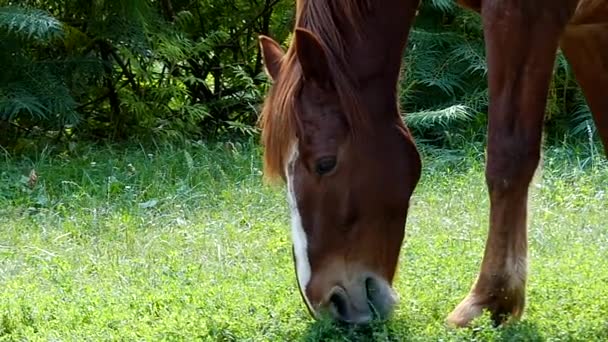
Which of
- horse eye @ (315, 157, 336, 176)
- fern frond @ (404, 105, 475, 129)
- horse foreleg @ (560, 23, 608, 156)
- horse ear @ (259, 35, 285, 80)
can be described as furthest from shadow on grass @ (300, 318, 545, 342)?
fern frond @ (404, 105, 475, 129)

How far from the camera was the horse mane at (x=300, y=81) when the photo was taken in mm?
3182

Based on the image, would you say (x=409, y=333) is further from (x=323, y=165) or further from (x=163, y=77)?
(x=163, y=77)

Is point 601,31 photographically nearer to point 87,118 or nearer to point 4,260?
point 4,260

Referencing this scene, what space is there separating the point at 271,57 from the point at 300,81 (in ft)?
1.13

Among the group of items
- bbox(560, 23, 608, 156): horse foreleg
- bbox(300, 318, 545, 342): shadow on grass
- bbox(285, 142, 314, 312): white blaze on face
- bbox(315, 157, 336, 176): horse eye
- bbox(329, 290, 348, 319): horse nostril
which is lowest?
bbox(300, 318, 545, 342): shadow on grass

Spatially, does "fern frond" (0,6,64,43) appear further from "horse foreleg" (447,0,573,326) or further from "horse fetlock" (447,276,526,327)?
"horse fetlock" (447,276,526,327)

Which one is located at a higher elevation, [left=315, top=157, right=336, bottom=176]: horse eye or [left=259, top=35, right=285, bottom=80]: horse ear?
[left=259, top=35, right=285, bottom=80]: horse ear

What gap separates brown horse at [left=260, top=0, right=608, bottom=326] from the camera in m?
3.12

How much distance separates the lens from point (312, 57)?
3174 millimetres

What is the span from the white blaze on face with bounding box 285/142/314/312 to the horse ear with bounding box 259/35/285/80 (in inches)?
16.2

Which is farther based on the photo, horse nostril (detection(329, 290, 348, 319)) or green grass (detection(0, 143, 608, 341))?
green grass (detection(0, 143, 608, 341))

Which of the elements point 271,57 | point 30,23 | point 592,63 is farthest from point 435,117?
point 271,57

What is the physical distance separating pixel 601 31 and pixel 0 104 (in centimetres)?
395

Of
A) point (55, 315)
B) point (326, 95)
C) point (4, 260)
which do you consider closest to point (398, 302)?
point (326, 95)
